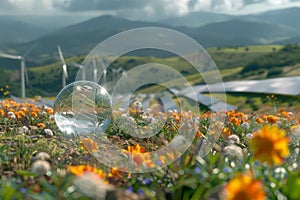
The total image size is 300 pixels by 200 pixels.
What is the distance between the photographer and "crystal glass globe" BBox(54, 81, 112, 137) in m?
7.42

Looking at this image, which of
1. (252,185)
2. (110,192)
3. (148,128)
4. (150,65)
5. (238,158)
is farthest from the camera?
(148,128)

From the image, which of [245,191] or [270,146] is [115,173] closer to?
[270,146]

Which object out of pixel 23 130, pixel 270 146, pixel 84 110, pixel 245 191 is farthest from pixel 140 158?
pixel 23 130

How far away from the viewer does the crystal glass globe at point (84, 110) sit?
742cm

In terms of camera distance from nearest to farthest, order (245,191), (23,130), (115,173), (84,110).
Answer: (245,191)
(115,173)
(84,110)
(23,130)

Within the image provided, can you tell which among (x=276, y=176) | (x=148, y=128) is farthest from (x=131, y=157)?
(x=148, y=128)

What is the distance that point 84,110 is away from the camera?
7.46m

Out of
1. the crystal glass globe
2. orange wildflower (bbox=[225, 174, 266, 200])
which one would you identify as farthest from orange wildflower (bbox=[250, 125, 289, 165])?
the crystal glass globe

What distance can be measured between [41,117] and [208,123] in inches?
133

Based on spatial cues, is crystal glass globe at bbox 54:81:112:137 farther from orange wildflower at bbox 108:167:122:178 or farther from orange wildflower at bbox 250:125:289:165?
orange wildflower at bbox 250:125:289:165

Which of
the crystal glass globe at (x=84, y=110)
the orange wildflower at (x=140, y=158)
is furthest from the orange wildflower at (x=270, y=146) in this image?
the crystal glass globe at (x=84, y=110)

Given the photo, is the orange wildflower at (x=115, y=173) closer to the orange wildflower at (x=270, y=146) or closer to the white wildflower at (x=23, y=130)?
the orange wildflower at (x=270, y=146)

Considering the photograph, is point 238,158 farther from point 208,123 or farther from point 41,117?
point 41,117

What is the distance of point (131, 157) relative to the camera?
5.04m
